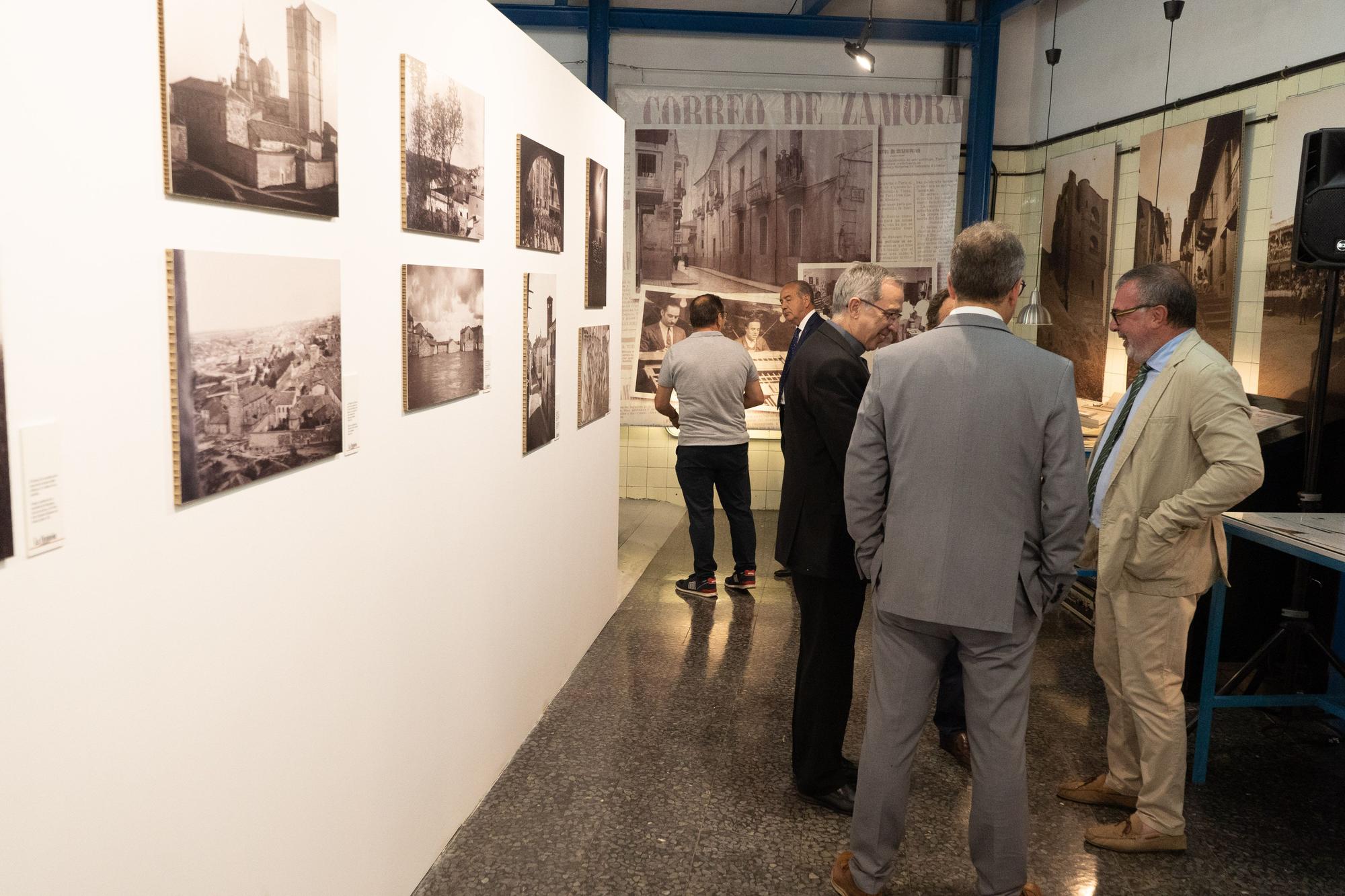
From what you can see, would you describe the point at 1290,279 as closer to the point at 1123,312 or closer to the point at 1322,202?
the point at 1322,202

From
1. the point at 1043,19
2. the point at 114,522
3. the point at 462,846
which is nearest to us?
the point at 114,522

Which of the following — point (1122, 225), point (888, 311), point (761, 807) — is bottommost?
point (761, 807)

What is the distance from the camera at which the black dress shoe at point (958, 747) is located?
3.73m

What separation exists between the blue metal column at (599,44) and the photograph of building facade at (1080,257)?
3.41m

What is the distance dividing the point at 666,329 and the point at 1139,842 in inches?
214

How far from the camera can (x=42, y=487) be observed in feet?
4.72

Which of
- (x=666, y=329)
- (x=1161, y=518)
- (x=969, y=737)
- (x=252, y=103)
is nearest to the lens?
(x=252, y=103)

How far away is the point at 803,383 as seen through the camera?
10.5 ft

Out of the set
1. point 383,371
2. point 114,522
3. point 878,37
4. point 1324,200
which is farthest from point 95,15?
point 878,37

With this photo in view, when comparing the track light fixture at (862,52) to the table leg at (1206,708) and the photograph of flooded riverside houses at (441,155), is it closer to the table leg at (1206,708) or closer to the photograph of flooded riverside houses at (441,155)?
the photograph of flooded riverside houses at (441,155)

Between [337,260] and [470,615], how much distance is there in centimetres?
132

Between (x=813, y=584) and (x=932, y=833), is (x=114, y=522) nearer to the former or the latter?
(x=813, y=584)

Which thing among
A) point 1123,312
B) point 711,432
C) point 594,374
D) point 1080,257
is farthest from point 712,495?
point 1080,257

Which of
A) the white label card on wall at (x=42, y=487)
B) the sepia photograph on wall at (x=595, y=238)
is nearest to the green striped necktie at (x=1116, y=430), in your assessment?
the sepia photograph on wall at (x=595, y=238)
